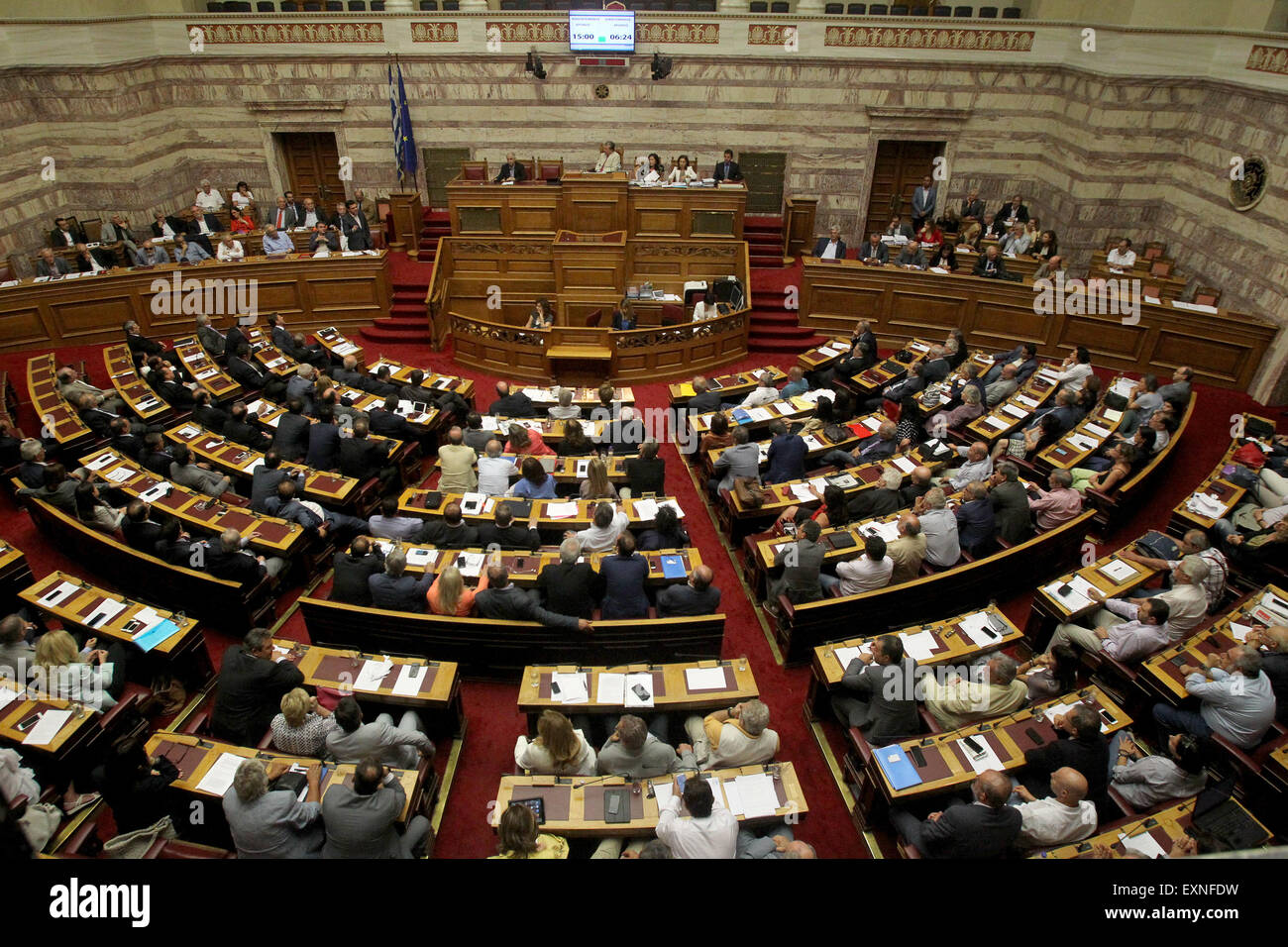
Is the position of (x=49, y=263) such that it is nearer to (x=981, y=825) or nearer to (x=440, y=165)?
(x=440, y=165)

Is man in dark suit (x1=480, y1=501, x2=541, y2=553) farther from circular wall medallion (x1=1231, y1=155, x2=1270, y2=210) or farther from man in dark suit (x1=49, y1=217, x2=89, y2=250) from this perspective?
man in dark suit (x1=49, y1=217, x2=89, y2=250)

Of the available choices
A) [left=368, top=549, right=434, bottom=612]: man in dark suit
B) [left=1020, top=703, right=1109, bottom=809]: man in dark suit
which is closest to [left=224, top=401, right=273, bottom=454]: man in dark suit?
[left=368, top=549, right=434, bottom=612]: man in dark suit

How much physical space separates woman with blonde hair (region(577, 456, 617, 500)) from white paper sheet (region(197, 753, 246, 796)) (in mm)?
3944

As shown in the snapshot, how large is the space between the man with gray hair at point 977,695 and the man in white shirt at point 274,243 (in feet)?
43.5

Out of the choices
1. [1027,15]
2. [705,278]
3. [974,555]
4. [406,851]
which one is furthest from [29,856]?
[1027,15]

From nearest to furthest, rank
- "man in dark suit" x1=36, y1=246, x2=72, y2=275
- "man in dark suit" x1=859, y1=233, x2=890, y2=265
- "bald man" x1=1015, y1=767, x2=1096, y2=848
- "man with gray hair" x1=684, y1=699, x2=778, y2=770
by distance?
"bald man" x1=1015, y1=767, x2=1096, y2=848 → "man with gray hair" x1=684, y1=699, x2=778, y2=770 → "man in dark suit" x1=36, y1=246, x2=72, y2=275 → "man in dark suit" x1=859, y1=233, x2=890, y2=265

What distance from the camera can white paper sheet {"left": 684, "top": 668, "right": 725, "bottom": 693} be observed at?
524 cm

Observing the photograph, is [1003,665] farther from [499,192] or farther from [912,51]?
[912,51]

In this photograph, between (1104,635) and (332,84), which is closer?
(1104,635)

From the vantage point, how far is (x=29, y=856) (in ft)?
4.29

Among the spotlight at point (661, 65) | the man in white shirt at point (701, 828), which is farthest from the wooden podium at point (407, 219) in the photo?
the man in white shirt at point (701, 828)

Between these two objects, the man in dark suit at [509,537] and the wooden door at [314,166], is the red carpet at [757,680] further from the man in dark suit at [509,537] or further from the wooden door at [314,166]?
the wooden door at [314,166]

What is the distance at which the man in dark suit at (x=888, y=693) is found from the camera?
4.88 m

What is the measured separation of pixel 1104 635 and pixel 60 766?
795cm
